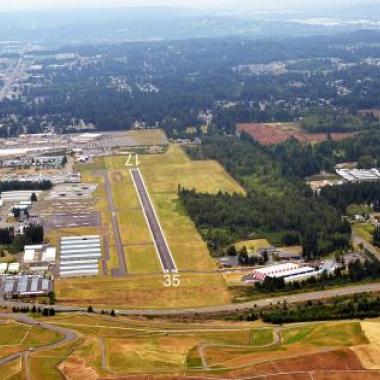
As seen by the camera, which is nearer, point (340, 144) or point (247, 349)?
point (247, 349)

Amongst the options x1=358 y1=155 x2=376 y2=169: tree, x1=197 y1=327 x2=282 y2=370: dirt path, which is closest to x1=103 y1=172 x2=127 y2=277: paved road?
x1=197 y1=327 x2=282 y2=370: dirt path

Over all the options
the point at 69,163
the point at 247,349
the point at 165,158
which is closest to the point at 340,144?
→ the point at 165,158

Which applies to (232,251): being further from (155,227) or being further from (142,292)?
(155,227)

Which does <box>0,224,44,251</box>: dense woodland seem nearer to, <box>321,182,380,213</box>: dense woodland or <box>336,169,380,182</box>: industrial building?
<box>321,182,380,213</box>: dense woodland

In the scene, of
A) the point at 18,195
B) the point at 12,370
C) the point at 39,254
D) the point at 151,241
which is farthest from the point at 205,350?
the point at 18,195

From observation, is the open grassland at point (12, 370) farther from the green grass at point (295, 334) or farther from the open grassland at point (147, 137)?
the open grassland at point (147, 137)

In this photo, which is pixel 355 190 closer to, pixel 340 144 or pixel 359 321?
pixel 340 144
